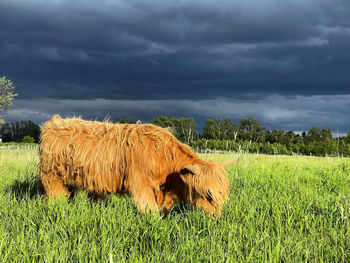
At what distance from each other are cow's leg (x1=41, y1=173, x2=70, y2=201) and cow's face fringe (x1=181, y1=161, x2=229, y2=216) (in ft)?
9.04

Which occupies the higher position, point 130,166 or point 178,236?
point 130,166

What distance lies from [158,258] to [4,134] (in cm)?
12619

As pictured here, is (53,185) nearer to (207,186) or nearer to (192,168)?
(192,168)

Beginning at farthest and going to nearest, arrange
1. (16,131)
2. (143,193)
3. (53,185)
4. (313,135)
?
1. (16,131)
2. (313,135)
3. (53,185)
4. (143,193)

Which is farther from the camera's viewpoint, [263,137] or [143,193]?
[263,137]

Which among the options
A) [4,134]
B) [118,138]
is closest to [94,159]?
[118,138]

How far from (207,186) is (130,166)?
58.7 inches

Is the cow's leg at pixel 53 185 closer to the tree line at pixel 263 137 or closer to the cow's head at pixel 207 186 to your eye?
the cow's head at pixel 207 186

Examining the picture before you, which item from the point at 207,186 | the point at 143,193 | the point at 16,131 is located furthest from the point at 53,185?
the point at 16,131

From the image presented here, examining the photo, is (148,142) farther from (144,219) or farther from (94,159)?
(144,219)

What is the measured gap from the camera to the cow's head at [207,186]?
15.9 ft

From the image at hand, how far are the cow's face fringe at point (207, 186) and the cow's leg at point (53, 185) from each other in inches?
108

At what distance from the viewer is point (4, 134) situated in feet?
365

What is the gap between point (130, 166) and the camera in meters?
5.37
